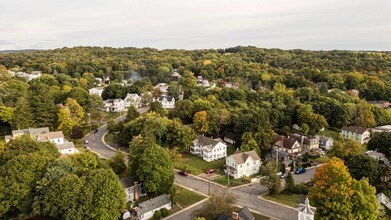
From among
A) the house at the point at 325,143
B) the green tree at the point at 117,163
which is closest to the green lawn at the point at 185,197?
the green tree at the point at 117,163

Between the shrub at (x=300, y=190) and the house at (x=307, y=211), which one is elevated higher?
the house at (x=307, y=211)

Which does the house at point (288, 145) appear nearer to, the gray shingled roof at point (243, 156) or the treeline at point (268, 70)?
the gray shingled roof at point (243, 156)

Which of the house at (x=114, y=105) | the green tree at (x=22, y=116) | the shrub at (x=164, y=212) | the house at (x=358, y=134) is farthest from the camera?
the house at (x=114, y=105)

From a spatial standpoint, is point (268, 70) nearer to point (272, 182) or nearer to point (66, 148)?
point (272, 182)

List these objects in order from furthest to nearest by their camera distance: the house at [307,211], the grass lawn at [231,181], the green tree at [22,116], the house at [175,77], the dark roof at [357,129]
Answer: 1. the house at [175,77]
2. the dark roof at [357,129]
3. the green tree at [22,116]
4. the grass lawn at [231,181]
5. the house at [307,211]

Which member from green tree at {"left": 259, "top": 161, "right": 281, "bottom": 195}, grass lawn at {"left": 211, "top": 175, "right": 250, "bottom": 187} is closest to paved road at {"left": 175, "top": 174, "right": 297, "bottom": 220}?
grass lawn at {"left": 211, "top": 175, "right": 250, "bottom": 187}

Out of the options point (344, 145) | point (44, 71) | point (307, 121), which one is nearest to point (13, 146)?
point (344, 145)

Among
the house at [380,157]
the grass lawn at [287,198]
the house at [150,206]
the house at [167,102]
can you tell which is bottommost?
the grass lawn at [287,198]
